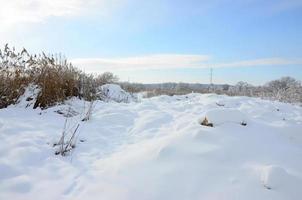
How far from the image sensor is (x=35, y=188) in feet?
9.94

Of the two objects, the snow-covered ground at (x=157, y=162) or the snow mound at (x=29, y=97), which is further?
the snow mound at (x=29, y=97)

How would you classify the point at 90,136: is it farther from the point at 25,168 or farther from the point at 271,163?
the point at 271,163

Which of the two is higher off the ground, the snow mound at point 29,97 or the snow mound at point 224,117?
the snow mound at point 29,97

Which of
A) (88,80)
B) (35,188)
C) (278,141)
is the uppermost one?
(88,80)

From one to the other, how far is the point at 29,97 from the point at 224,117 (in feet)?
13.0

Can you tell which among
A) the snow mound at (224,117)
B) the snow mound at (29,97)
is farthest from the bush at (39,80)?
the snow mound at (224,117)

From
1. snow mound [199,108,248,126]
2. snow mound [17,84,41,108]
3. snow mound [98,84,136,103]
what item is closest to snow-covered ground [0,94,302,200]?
snow mound [199,108,248,126]

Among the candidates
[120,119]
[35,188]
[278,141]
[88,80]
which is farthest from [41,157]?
[88,80]

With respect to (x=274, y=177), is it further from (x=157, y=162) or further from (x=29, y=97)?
(x=29, y=97)

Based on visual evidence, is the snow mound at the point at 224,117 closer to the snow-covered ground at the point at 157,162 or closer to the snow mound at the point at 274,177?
the snow-covered ground at the point at 157,162

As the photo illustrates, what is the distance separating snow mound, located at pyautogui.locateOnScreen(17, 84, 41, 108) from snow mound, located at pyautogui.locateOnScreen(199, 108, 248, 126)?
3.51 meters

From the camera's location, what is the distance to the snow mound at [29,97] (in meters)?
6.46

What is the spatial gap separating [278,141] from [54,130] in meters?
2.94

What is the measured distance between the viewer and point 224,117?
4414 mm
